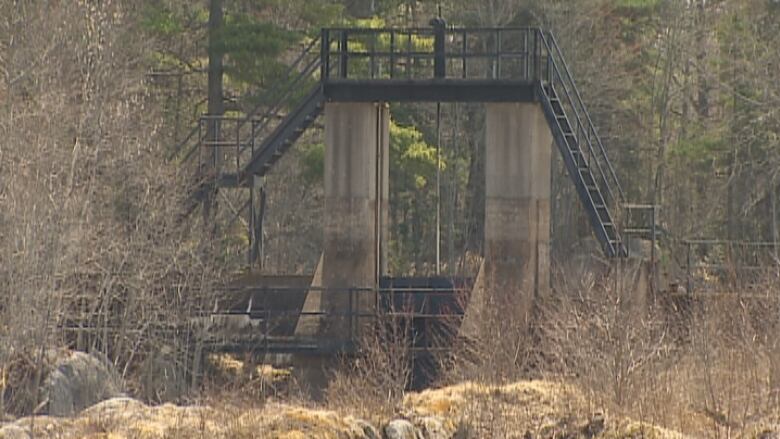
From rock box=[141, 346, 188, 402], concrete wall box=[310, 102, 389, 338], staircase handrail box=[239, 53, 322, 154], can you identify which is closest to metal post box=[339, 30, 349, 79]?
concrete wall box=[310, 102, 389, 338]

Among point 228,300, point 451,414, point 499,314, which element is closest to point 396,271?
point 228,300

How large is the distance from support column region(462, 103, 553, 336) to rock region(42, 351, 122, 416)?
8.37 metres

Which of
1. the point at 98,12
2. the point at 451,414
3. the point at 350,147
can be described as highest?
the point at 98,12

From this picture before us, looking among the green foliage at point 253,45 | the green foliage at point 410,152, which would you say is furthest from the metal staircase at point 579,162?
the green foliage at point 410,152

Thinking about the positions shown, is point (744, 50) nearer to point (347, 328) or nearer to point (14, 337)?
point (347, 328)

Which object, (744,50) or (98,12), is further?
(744,50)

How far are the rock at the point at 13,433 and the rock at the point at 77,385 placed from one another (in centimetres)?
438

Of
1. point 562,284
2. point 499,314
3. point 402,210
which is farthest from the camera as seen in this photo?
point 402,210

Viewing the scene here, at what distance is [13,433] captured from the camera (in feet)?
77.8

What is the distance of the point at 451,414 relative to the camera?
87.0ft

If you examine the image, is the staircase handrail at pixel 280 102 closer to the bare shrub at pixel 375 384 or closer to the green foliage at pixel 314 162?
the green foliage at pixel 314 162

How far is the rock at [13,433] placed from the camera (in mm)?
23473

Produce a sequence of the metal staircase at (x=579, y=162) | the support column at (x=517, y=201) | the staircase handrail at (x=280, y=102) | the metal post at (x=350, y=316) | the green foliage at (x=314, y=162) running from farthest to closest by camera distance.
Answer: the green foliage at (x=314, y=162) → the staircase handrail at (x=280, y=102) → the metal staircase at (x=579, y=162) → the support column at (x=517, y=201) → the metal post at (x=350, y=316)

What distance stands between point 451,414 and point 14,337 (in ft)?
25.7
